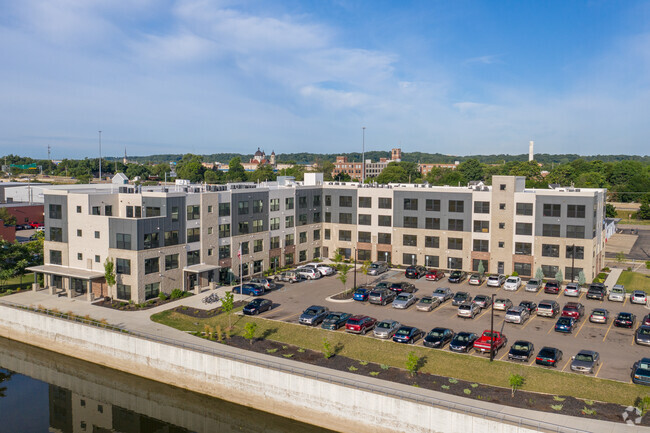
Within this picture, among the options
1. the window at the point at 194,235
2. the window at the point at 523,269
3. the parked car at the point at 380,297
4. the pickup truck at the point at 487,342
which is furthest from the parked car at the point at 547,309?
the window at the point at 194,235

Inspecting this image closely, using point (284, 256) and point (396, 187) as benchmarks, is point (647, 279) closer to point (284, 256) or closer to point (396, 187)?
point (396, 187)

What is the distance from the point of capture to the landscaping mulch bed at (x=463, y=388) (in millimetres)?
31031

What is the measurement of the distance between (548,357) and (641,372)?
580 centimetres

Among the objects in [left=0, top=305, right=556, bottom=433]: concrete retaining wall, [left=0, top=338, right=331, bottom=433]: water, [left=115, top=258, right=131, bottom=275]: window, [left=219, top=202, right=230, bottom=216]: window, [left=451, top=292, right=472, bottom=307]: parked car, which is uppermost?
[left=219, top=202, right=230, bottom=216]: window

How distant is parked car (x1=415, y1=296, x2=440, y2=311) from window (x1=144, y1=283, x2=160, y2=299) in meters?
27.6

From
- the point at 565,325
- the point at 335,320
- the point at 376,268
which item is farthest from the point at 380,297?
the point at 565,325

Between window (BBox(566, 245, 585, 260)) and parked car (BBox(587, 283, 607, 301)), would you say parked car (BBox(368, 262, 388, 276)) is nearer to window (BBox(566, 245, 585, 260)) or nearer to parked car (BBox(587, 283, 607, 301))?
window (BBox(566, 245, 585, 260))

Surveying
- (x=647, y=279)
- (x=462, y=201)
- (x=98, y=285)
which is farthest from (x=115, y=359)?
(x=647, y=279)

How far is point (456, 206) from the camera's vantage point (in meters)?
71.9

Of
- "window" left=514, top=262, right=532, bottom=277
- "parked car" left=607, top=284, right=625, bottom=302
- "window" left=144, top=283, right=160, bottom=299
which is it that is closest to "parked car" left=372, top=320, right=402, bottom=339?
"window" left=144, top=283, right=160, bottom=299

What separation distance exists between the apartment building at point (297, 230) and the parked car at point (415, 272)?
475 centimetres

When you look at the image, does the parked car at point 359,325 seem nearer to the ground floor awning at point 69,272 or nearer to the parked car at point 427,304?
the parked car at point 427,304

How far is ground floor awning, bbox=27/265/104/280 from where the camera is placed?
181 feet

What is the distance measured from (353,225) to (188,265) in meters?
28.1
